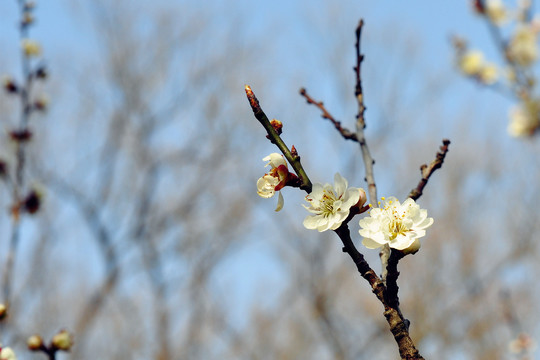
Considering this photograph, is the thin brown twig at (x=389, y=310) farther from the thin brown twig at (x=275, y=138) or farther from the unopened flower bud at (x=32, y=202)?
the unopened flower bud at (x=32, y=202)

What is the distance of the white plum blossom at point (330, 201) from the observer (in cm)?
89

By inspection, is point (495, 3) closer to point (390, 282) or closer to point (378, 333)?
point (390, 282)

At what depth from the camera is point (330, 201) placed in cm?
94

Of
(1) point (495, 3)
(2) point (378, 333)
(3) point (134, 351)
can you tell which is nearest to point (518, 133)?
(1) point (495, 3)

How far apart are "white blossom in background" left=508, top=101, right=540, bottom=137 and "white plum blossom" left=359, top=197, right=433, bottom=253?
2.28 metres

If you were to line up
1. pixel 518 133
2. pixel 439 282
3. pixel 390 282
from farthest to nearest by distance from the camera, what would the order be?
pixel 439 282 → pixel 518 133 → pixel 390 282

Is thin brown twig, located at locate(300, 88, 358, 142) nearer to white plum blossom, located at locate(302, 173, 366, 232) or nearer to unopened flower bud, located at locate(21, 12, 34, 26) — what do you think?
white plum blossom, located at locate(302, 173, 366, 232)

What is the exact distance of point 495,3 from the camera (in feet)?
11.1

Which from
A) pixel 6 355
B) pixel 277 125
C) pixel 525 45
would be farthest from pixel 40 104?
pixel 525 45

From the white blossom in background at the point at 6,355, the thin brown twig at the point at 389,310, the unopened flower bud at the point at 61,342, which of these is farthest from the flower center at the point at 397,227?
the unopened flower bud at the point at 61,342

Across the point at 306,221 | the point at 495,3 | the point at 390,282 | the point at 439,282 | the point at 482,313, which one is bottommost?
the point at 390,282

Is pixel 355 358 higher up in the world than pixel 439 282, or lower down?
lower down

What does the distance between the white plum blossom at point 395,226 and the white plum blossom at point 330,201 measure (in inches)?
1.6

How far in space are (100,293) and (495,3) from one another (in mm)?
6649
